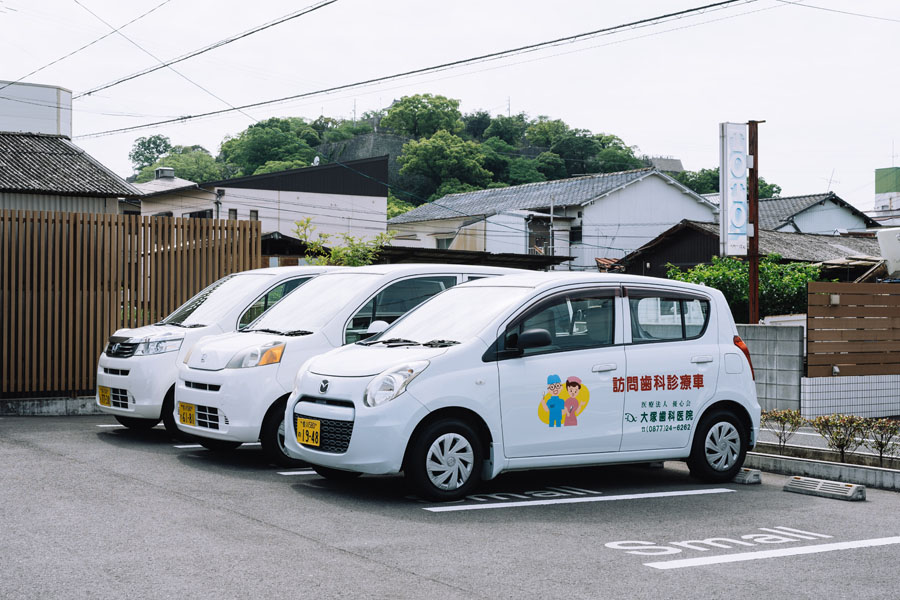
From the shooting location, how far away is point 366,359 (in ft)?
23.2

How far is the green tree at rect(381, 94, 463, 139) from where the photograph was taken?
2995 inches

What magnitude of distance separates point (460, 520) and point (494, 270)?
154 inches

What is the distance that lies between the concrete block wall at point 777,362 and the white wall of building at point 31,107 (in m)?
22.9

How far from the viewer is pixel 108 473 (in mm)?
7707

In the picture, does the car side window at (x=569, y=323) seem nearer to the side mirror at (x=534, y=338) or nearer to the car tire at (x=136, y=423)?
the side mirror at (x=534, y=338)

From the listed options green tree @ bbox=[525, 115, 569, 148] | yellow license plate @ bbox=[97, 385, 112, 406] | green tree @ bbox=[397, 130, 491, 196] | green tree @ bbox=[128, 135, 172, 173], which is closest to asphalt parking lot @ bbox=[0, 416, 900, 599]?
yellow license plate @ bbox=[97, 385, 112, 406]

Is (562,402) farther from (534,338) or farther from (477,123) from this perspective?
(477,123)

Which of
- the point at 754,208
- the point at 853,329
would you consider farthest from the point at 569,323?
the point at 754,208

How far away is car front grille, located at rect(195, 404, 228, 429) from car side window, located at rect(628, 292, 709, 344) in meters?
3.66

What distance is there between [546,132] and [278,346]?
69360 mm

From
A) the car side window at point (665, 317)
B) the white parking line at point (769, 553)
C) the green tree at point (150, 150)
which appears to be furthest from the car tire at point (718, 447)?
the green tree at point (150, 150)

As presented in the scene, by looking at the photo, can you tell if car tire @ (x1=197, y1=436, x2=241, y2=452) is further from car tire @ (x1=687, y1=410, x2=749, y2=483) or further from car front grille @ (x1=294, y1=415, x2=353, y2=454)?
car tire @ (x1=687, y1=410, x2=749, y2=483)

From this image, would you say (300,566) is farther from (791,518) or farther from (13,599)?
(791,518)

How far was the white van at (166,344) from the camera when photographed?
9.61m
